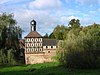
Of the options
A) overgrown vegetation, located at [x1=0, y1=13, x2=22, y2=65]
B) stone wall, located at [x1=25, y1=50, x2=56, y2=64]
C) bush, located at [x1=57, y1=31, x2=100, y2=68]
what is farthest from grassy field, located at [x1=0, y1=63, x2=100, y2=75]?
stone wall, located at [x1=25, y1=50, x2=56, y2=64]

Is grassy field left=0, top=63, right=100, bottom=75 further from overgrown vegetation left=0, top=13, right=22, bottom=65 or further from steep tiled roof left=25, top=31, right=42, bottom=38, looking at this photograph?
steep tiled roof left=25, top=31, right=42, bottom=38

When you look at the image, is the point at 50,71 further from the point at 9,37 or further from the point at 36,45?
the point at 36,45

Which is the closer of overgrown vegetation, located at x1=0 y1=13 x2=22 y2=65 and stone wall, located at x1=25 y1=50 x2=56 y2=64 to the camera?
overgrown vegetation, located at x1=0 y1=13 x2=22 y2=65

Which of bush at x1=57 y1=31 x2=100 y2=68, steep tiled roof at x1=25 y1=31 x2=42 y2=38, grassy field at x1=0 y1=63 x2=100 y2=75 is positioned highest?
steep tiled roof at x1=25 y1=31 x2=42 y2=38

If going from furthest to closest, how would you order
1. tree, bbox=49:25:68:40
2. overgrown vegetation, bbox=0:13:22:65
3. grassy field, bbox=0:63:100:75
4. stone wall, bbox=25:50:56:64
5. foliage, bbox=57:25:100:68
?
tree, bbox=49:25:68:40, stone wall, bbox=25:50:56:64, overgrown vegetation, bbox=0:13:22:65, foliage, bbox=57:25:100:68, grassy field, bbox=0:63:100:75

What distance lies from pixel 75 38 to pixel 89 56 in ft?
13.1

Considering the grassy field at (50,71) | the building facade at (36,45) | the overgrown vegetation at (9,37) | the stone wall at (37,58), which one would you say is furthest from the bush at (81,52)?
the building facade at (36,45)

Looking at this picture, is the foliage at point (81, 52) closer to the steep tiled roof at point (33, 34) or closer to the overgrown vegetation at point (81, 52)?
the overgrown vegetation at point (81, 52)

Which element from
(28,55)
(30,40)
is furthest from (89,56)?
(30,40)

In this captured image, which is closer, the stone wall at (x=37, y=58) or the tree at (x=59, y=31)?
the stone wall at (x=37, y=58)

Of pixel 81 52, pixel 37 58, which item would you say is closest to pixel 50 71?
pixel 81 52

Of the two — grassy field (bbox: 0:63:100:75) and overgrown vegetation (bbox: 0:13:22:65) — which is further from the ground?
overgrown vegetation (bbox: 0:13:22:65)

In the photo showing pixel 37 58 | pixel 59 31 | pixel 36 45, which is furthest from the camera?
pixel 59 31

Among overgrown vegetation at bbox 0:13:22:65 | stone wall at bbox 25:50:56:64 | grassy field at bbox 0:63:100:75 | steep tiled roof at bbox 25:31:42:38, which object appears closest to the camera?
grassy field at bbox 0:63:100:75
